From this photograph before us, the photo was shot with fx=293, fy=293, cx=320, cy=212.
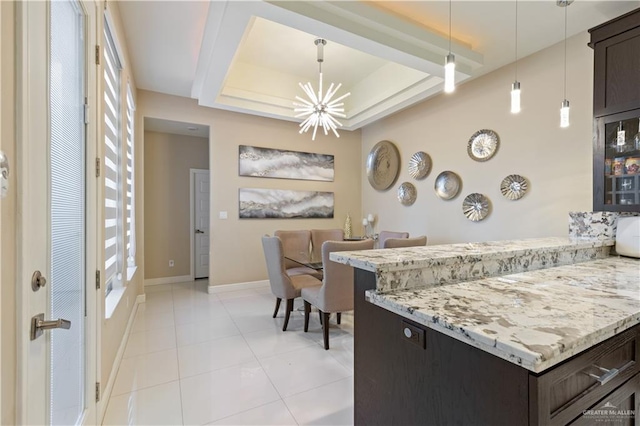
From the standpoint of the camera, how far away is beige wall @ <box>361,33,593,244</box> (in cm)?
273

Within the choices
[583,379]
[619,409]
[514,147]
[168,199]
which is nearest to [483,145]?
[514,147]

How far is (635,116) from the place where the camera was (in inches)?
77.5

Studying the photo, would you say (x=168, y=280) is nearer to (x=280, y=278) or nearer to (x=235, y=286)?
(x=235, y=286)

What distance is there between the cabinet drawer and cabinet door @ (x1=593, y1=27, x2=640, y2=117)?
5.95 feet

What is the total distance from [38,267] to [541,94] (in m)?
3.99

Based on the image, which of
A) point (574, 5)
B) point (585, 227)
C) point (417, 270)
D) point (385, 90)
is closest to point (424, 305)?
point (417, 270)

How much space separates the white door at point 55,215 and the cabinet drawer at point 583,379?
138 centimetres

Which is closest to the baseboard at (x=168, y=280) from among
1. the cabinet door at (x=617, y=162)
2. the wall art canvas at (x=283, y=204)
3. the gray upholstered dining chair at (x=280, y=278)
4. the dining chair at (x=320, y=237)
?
the wall art canvas at (x=283, y=204)

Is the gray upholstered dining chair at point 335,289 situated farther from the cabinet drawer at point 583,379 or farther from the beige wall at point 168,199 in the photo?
the beige wall at point 168,199

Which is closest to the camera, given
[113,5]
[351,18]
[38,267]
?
[38,267]

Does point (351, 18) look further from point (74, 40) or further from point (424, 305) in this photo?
point (424, 305)

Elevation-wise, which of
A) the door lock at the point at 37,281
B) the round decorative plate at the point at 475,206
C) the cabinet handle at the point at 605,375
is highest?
the round decorative plate at the point at 475,206

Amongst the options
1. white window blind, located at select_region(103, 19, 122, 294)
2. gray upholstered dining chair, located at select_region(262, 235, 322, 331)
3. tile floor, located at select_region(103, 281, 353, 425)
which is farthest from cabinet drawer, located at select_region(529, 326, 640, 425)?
white window blind, located at select_region(103, 19, 122, 294)

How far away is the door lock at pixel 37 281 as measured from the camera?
88 cm
